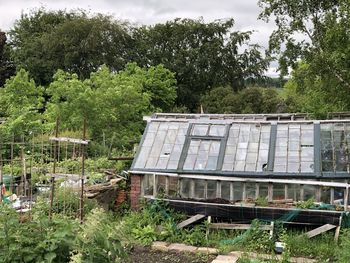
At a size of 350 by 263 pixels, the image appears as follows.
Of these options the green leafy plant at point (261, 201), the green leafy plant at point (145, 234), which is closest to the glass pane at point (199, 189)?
the green leafy plant at point (261, 201)

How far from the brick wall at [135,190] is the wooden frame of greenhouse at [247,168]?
0.02m

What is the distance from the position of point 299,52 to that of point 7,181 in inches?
322

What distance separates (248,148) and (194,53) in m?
20.5

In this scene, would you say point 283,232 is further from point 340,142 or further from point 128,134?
point 128,134

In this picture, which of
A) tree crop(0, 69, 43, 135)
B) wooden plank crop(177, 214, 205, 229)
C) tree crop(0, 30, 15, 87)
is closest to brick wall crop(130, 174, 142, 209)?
wooden plank crop(177, 214, 205, 229)

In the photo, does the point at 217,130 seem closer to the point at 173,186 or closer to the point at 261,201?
the point at 173,186

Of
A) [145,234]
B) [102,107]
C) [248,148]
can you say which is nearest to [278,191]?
[248,148]

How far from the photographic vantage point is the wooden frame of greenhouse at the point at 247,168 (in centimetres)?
879

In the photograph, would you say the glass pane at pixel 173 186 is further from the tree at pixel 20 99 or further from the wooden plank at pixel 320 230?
the tree at pixel 20 99

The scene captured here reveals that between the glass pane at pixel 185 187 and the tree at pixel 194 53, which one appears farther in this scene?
the tree at pixel 194 53

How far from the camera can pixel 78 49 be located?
2838cm

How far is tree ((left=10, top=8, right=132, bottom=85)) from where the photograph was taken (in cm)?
2833

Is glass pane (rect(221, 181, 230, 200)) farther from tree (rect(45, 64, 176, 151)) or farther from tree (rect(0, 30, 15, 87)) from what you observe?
tree (rect(0, 30, 15, 87))

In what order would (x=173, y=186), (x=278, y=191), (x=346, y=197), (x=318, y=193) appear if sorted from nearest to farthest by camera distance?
(x=346, y=197), (x=318, y=193), (x=278, y=191), (x=173, y=186)
